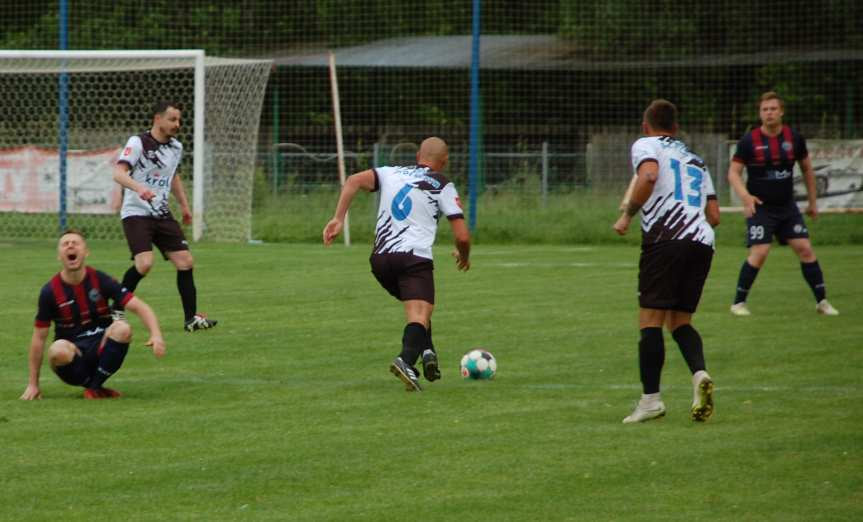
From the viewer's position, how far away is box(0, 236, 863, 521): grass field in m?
6.02

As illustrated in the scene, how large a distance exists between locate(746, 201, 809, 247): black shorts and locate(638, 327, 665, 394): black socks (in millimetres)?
5866

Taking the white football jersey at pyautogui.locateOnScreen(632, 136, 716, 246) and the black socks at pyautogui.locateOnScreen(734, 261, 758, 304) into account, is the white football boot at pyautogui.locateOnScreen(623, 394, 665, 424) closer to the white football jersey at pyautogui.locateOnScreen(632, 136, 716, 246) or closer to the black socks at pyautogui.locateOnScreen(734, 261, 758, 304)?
the white football jersey at pyautogui.locateOnScreen(632, 136, 716, 246)

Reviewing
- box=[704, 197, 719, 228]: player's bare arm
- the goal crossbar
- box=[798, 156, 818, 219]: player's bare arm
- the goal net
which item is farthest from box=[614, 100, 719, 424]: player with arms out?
the goal net

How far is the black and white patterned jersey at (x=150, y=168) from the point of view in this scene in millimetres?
12602

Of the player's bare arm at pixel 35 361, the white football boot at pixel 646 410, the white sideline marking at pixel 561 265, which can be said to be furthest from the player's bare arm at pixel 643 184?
the white sideline marking at pixel 561 265

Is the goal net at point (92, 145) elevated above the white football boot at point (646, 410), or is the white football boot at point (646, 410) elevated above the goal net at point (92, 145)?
the goal net at point (92, 145)

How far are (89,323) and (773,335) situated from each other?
5721 mm

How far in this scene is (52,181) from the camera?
24.3m

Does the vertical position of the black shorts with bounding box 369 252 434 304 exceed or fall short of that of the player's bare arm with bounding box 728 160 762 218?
it falls short

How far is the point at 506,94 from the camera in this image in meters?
40.0


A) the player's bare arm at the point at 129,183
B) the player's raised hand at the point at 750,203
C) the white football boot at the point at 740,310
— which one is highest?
Answer: the player's bare arm at the point at 129,183

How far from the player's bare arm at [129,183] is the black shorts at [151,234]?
Answer: 0.33 metres

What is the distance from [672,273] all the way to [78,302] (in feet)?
11.5

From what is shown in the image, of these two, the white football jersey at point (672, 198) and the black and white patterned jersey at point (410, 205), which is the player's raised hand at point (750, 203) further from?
the white football jersey at point (672, 198)
